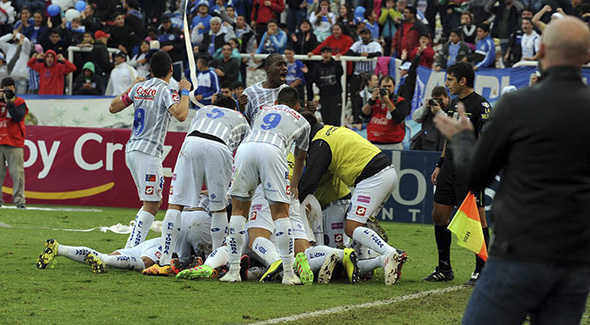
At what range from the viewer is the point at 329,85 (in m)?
20.0

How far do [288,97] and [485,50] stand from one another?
10.9 metres

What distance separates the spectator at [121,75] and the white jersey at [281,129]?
12.5 metres

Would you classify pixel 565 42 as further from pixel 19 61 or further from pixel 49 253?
pixel 19 61

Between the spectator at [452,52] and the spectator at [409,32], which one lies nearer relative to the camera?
the spectator at [452,52]

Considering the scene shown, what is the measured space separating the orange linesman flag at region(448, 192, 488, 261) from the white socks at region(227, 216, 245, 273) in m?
2.08

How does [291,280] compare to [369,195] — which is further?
[369,195]

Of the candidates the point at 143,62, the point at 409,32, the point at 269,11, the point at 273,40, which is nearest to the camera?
the point at 409,32

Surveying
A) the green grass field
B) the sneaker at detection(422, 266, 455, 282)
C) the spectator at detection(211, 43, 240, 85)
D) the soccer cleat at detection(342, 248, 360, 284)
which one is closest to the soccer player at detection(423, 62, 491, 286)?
the sneaker at detection(422, 266, 455, 282)

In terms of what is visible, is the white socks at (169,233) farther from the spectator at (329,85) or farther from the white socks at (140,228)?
the spectator at (329,85)

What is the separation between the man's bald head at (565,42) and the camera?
3.75 meters

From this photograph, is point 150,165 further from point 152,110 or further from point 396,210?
point 396,210

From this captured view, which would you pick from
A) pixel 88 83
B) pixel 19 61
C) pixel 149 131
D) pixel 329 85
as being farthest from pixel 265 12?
pixel 149 131

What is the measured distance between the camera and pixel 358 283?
927 cm

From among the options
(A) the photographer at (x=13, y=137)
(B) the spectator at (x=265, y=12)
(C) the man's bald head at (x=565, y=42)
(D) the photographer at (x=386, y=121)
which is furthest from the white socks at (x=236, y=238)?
(B) the spectator at (x=265, y=12)
